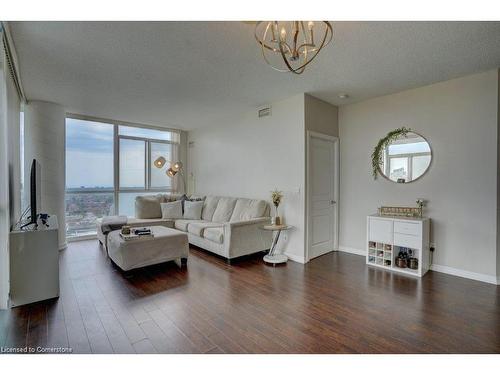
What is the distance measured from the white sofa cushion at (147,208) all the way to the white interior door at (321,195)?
342cm

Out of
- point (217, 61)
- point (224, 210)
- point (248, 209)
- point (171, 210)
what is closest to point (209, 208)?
point (224, 210)

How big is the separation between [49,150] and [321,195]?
16.1 feet

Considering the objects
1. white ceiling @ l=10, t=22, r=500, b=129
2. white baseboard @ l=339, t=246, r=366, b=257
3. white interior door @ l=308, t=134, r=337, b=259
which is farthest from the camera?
white baseboard @ l=339, t=246, r=366, b=257

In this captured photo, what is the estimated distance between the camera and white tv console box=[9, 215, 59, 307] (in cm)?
253

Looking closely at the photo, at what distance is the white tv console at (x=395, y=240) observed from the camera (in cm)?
342

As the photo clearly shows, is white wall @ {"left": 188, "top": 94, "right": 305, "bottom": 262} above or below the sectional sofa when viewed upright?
above

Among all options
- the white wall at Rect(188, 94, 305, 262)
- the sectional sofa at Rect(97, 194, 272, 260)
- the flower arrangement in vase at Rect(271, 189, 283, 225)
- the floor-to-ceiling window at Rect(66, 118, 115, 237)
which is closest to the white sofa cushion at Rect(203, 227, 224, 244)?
the sectional sofa at Rect(97, 194, 272, 260)

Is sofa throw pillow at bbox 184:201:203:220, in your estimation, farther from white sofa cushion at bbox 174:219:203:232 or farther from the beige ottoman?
the beige ottoman

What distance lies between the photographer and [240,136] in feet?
17.3

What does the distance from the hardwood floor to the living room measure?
0.02m
